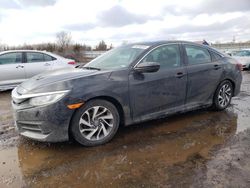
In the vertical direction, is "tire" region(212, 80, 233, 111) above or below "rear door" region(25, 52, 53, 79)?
below

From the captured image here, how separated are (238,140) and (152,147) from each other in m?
1.37

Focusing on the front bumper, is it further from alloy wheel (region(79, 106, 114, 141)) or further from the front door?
the front door

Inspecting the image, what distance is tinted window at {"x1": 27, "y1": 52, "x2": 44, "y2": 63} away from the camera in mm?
7934

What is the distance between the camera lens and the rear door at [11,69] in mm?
7492

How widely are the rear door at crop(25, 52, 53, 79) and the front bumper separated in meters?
4.79

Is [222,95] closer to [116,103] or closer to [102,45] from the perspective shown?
[116,103]

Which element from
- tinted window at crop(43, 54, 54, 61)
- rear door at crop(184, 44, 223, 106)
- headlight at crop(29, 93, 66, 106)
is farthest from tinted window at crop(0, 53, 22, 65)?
rear door at crop(184, 44, 223, 106)

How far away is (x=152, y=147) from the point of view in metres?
3.52

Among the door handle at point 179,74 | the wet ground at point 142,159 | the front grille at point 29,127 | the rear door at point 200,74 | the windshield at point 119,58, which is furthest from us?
the rear door at point 200,74

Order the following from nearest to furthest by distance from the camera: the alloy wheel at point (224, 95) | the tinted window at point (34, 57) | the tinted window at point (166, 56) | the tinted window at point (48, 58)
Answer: the tinted window at point (166, 56)
the alloy wheel at point (224, 95)
the tinted window at point (34, 57)
the tinted window at point (48, 58)

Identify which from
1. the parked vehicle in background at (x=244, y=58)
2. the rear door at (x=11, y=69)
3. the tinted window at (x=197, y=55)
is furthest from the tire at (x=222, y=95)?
the parked vehicle in background at (x=244, y=58)

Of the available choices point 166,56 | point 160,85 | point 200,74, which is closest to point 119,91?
point 160,85

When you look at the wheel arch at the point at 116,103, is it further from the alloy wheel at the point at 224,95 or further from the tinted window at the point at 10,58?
the tinted window at the point at 10,58

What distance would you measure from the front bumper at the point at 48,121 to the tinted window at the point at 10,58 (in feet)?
16.2
